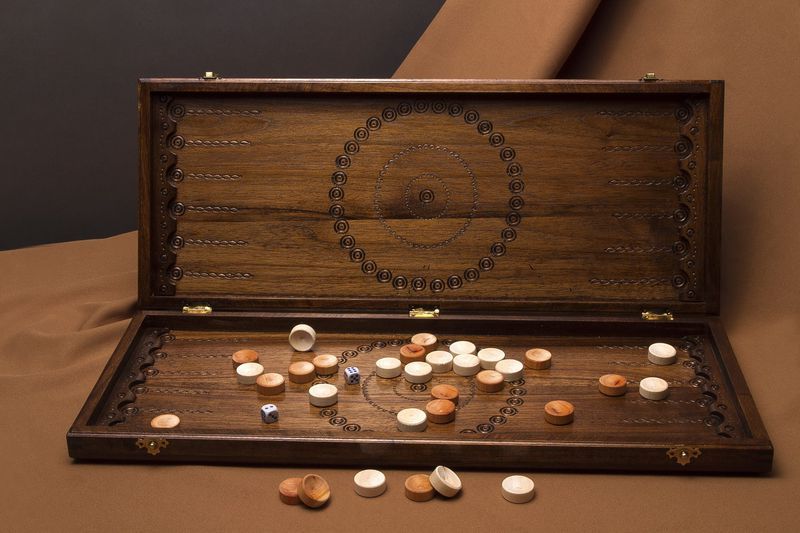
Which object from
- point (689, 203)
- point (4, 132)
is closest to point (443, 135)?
point (689, 203)

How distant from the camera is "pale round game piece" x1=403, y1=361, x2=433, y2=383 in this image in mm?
2172

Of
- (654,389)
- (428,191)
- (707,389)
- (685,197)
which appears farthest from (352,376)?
(685,197)

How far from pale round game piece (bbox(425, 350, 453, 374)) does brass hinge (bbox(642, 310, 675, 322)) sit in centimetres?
47

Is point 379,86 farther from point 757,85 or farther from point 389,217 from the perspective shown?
point 757,85

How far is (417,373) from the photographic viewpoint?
2174 mm

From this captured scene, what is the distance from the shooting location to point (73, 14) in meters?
3.24

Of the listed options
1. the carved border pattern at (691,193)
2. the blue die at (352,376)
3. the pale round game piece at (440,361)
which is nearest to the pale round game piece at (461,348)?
the pale round game piece at (440,361)

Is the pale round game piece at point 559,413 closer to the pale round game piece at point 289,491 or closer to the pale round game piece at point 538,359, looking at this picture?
the pale round game piece at point 538,359

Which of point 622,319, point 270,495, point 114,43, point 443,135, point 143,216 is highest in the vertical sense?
point 114,43

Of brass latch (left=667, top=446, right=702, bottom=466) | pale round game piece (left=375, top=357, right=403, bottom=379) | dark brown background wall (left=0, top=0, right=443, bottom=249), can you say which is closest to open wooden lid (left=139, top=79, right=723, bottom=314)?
pale round game piece (left=375, top=357, right=403, bottom=379)

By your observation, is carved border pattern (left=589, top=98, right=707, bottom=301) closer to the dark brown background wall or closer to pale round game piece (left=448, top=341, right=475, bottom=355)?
pale round game piece (left=448, top=341, right=475, bottom=355)

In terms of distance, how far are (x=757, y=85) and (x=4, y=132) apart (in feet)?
7.62

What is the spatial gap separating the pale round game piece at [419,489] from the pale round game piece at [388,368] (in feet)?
1.22

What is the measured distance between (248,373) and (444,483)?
564 mm
